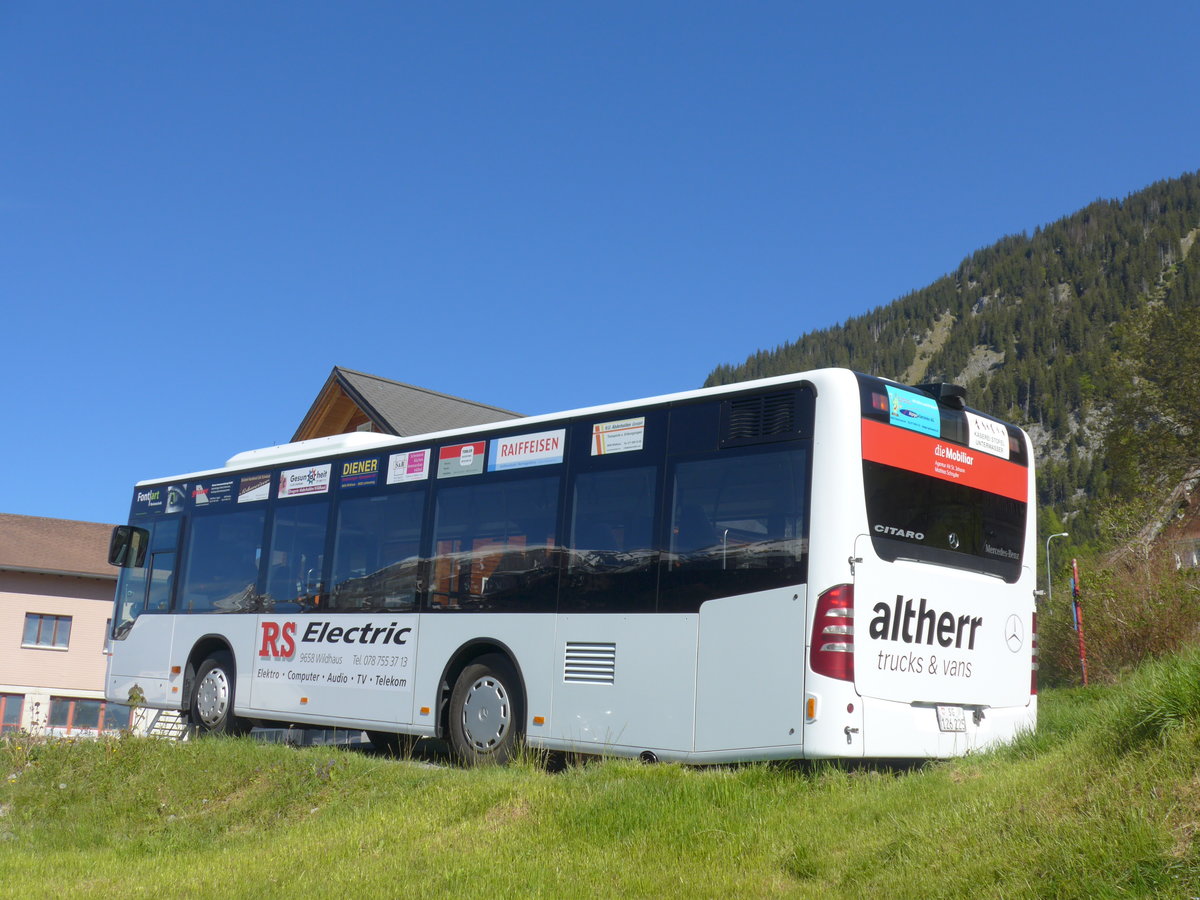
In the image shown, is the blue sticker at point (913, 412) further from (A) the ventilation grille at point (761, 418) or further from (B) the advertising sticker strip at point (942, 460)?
(A) the ventilation grille at point (761, 418)

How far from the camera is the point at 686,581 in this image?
9062mm

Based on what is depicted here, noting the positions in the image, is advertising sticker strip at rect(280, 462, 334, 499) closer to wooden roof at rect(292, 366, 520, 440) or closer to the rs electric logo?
the rs electric logo

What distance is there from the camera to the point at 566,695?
988 centimetres

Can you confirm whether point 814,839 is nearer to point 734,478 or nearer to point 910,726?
point 910,726

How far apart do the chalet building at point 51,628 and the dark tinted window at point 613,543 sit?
133 feet

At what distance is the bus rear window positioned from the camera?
8.58 m

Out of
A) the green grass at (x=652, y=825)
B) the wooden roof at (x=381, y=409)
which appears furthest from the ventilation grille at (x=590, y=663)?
the wooden roof at (x=381, y=409)

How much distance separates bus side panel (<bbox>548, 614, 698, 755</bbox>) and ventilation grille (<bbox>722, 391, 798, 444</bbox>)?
1410 millimetres

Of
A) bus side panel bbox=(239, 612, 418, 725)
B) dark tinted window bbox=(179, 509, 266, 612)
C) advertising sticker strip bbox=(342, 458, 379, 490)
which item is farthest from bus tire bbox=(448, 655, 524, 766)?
dark tinted window bbox=(179, 509, 266, 612)

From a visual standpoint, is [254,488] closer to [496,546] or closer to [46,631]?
[496,546]

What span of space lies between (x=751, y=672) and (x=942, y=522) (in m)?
1.93

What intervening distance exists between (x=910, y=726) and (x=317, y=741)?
24.9 feet

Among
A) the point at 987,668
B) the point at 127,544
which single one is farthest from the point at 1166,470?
the point at 127,544

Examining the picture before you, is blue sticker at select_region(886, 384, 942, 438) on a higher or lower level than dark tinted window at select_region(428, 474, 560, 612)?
higher
